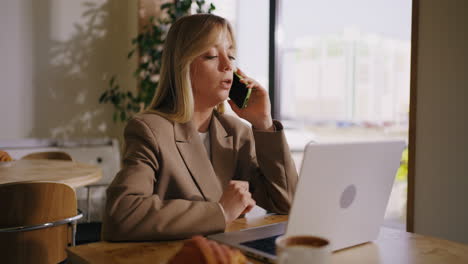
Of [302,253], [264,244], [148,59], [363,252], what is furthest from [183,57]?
[148,59]

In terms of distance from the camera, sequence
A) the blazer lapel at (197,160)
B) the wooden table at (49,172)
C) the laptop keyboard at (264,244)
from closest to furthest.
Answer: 1. the laptop keyboard at (264,244)
2. the blazer lapel at (197,160)
3. the wooden table at (49,172)

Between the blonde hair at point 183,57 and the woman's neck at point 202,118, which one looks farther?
the woman's neck at point 202,118

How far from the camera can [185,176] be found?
1.40m

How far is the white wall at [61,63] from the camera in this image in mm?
4000

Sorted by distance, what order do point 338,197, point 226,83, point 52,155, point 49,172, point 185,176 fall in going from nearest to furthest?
point 338,197 → point 185,176 → point 226,83 → point 49,172 → point 52,155

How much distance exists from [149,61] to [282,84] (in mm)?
1272

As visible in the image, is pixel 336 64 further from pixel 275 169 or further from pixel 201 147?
pixel 201 147

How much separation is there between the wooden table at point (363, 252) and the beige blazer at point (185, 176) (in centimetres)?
6

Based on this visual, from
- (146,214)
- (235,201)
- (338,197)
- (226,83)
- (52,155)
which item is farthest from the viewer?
(52,155)

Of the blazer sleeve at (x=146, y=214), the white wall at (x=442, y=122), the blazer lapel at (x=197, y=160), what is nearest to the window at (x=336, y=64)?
the white wall at (x=442, y=122)

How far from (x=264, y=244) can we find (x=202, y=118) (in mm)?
688

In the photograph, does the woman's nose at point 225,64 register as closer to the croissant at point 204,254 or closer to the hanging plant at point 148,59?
the croissant at point 204,254

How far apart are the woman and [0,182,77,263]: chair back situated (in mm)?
599

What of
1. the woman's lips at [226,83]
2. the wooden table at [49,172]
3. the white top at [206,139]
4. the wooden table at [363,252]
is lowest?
the wooden table at [49,172]
